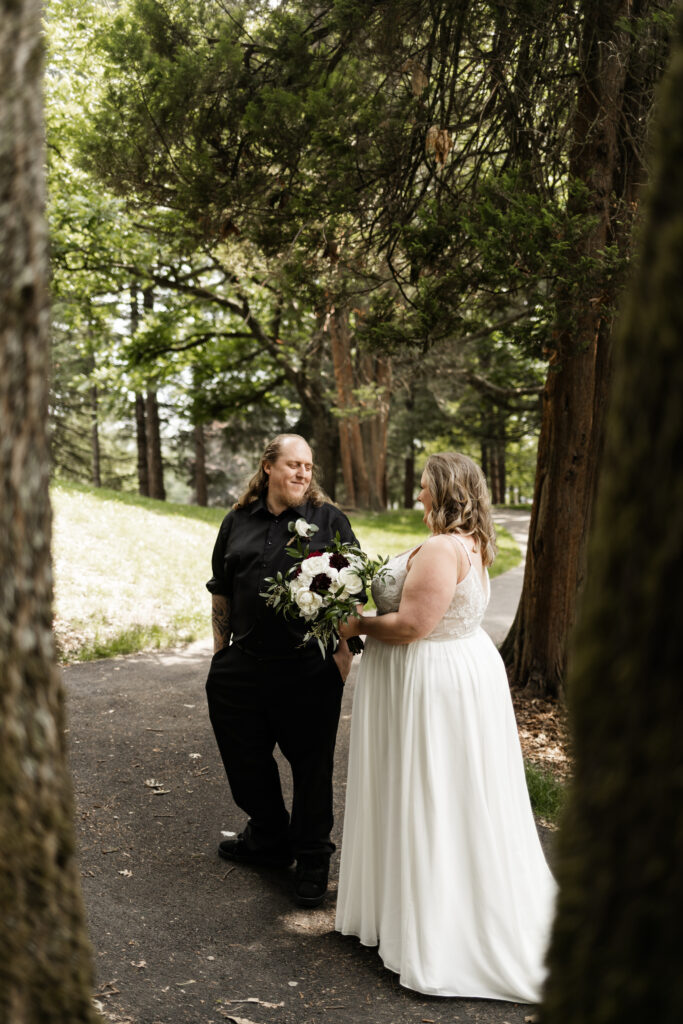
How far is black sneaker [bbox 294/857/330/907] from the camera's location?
4.39 m

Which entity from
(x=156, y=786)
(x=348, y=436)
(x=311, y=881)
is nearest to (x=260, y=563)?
(x=311, y=881)

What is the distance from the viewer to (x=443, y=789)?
3748mm

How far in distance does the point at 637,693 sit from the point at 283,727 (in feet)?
12.2

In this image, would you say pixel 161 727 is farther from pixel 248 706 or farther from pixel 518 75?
pixel 518 75

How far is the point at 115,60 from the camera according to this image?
696 centimetres

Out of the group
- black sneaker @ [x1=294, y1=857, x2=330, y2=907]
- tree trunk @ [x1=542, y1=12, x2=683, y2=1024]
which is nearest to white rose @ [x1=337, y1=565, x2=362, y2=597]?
black sneaker @ [x1=294, y1=857, x2=330, y2=907]

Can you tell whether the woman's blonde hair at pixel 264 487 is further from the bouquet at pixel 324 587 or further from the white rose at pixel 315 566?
the white rose at pixel 315 566

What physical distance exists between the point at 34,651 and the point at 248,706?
11.0 ft

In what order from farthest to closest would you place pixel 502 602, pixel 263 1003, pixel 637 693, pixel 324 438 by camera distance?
1. pixel 324 438
2. pixel 502 602
3. pixel 263 1003
4. pixel 637 693

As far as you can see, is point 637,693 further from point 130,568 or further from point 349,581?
point 130,568

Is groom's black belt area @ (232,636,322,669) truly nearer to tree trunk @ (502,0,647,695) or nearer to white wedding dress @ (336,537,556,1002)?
white wedding dress @ (336,537,556,1002)

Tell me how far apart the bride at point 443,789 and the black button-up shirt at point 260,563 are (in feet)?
1.82

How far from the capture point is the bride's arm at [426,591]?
374cm

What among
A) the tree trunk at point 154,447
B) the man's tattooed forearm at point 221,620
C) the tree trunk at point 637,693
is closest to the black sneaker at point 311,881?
the man's tattooed forearm at point 221,620
